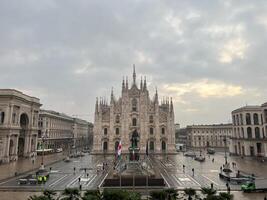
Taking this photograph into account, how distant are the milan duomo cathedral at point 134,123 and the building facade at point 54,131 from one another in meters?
16.6

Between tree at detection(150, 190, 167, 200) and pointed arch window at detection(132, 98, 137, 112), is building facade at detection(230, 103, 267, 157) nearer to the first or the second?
pointed arch window at detection(132, 98, 137, 112)

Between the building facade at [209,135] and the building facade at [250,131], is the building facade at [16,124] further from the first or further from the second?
the building facade at [209,135]

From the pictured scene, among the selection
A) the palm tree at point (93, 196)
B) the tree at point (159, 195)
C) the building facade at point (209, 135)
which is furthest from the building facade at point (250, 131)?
the palm tree at point (93, 196)

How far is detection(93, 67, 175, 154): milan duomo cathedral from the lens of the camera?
91812 mm

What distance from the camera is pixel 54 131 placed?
9562cm

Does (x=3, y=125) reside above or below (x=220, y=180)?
above

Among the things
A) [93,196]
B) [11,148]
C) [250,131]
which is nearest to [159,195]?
[93,196]

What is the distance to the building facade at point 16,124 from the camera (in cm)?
5675

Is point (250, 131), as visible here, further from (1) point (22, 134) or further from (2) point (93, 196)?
(2) point (93, 196)

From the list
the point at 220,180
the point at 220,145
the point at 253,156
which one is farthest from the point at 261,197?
the point at 220,145

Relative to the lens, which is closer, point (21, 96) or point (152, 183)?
point (152, 183)

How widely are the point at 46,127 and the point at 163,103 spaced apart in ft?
161

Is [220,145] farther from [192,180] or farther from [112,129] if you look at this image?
[192,180]

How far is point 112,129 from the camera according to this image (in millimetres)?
92625
